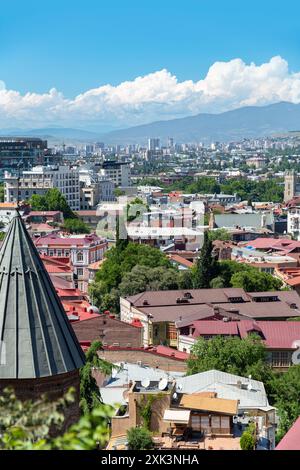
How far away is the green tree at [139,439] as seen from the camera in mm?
12273

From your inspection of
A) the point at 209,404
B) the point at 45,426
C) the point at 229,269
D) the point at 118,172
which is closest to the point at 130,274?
the point at 229,269

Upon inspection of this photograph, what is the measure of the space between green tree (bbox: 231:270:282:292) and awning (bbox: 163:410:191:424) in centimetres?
1852

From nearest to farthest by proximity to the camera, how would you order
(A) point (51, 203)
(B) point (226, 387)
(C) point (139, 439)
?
(C) point (139, 439) < (B) point (226, 387) < (A) point (51, 203)

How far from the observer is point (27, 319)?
246 inches

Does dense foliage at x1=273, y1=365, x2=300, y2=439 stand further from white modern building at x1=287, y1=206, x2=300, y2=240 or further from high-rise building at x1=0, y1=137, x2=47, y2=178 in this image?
high-rise building at x1=0, y1=137, x2=47, y2=178

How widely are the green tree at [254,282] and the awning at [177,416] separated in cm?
1852

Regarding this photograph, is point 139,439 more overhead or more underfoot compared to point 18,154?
more underfoot

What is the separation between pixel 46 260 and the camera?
1400 inches

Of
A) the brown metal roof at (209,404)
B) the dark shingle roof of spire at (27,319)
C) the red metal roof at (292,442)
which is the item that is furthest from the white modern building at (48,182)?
the dark shingle roof of spire at (27,319)

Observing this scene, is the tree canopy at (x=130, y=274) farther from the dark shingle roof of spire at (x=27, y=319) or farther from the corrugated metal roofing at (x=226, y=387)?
the dark shingle roof of spire at (x=27, y=319)

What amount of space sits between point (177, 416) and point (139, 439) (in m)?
1.29

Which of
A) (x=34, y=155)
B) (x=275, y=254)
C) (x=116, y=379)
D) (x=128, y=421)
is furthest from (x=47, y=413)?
(x=34, y=155)

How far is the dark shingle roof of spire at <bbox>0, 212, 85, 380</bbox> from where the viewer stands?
6188mm

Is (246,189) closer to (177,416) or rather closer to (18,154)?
(18,154)
